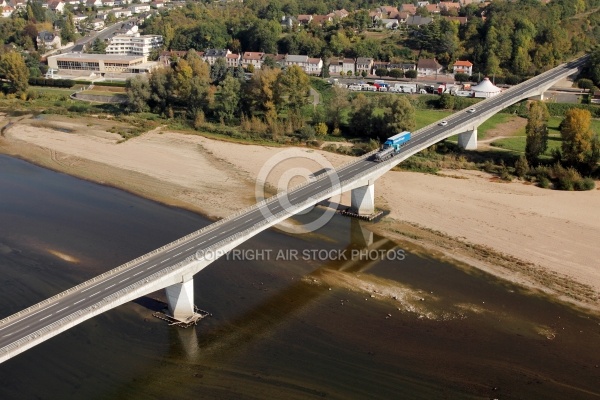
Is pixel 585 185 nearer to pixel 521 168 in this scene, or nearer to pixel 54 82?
pixel 521 168

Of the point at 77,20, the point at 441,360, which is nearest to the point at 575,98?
the point at 441,360

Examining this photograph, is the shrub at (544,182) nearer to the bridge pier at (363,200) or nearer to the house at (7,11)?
the bridge pier at (363,200)

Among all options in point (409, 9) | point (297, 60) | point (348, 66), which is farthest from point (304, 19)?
point (348, 66)

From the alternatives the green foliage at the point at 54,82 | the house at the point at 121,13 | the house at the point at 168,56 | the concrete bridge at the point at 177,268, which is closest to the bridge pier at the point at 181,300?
the concrete bridge at the point at 177,268

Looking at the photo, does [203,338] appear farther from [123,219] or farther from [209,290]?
[123,219]

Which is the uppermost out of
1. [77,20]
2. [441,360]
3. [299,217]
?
[77,20]

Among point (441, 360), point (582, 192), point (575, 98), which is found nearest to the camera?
point (441, 360)

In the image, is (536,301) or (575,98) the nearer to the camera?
(536,301)
